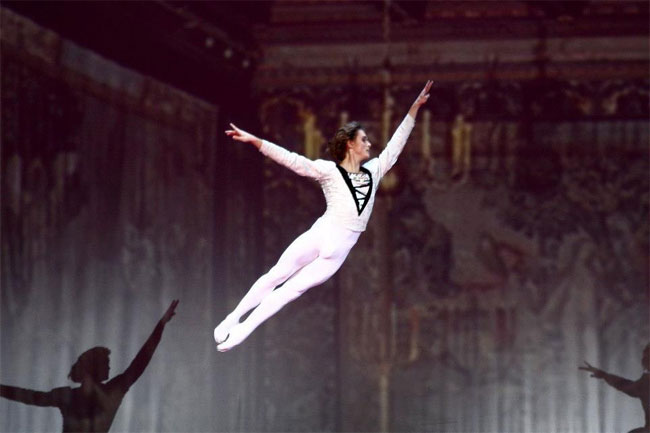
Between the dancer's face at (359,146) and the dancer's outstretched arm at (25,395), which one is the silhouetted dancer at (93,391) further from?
the dancer's face at (359,146)

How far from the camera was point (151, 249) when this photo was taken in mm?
6594

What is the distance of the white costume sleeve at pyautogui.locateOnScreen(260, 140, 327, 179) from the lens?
11.6ft

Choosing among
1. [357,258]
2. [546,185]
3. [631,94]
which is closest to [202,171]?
[357,258]

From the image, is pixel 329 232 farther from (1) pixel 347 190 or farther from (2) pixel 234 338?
(2) pixel 234 338

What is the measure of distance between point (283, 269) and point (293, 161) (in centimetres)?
46

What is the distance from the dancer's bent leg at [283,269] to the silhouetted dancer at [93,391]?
1985 millimetres

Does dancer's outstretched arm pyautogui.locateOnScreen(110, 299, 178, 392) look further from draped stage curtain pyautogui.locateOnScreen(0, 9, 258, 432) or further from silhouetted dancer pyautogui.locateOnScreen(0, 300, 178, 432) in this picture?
draped stage curtain pyautogui.locateOnScreen(0, 9, 258, 432)

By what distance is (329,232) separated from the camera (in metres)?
3.80

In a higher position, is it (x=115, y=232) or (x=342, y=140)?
(x=115, y=232)

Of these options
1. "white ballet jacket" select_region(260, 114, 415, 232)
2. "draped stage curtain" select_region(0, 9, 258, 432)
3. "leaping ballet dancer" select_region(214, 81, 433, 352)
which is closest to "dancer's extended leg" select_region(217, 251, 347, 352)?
"leaping ballet dancer" select_region(214, 81, 433, 352)

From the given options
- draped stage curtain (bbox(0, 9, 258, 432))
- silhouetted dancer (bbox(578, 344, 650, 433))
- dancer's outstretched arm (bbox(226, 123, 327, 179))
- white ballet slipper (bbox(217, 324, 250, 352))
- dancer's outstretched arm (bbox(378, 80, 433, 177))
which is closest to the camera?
dancer's outstretched arm (bbox(226, 123, 327, 179))

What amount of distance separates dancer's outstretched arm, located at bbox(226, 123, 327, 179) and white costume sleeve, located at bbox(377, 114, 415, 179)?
0.87 feet

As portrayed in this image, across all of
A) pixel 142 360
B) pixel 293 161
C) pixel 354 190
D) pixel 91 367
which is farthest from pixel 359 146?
pixel 91 367

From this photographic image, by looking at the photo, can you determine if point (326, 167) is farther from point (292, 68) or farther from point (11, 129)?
point (292, 68)
